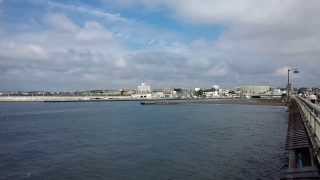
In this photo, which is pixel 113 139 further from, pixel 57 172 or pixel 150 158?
pixel 57 172

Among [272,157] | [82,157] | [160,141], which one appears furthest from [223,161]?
[160,141]

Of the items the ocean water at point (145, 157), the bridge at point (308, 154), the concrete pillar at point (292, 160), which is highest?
the bridge at point (308, 154)

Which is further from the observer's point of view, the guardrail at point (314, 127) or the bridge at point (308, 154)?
the guardrail at point (314, 127)

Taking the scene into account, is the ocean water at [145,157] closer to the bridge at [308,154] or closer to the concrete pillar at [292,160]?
the concrete pillar at [292,160]

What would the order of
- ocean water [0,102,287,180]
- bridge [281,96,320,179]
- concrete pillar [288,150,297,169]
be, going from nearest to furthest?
bridge [281,96,320,179] < concrete pillar [288,150,297,169] < ocean water [0,102,287,180]

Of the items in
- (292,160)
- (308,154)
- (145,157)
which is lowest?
(145,157)

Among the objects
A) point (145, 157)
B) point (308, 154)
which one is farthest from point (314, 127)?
point (145, 157)

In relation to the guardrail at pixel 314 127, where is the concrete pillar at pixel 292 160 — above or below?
below

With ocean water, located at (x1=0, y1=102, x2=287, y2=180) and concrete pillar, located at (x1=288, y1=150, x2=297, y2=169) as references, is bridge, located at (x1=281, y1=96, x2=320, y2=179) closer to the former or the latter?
concrete pillar, located at (x1=288, y1=150, x2=297, y2=169)

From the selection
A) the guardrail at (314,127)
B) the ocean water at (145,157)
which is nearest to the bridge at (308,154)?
the guardrail at (314,127)

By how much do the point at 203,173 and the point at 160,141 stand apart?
19001mm

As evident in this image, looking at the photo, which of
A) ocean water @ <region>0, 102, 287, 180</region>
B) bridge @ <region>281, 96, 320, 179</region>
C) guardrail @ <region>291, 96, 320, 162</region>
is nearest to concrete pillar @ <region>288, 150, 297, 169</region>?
bridge @ <region>281, 96, 320, 179</region>

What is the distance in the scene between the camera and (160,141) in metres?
47.2

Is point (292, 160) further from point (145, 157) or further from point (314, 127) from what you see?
point (145, 157)
